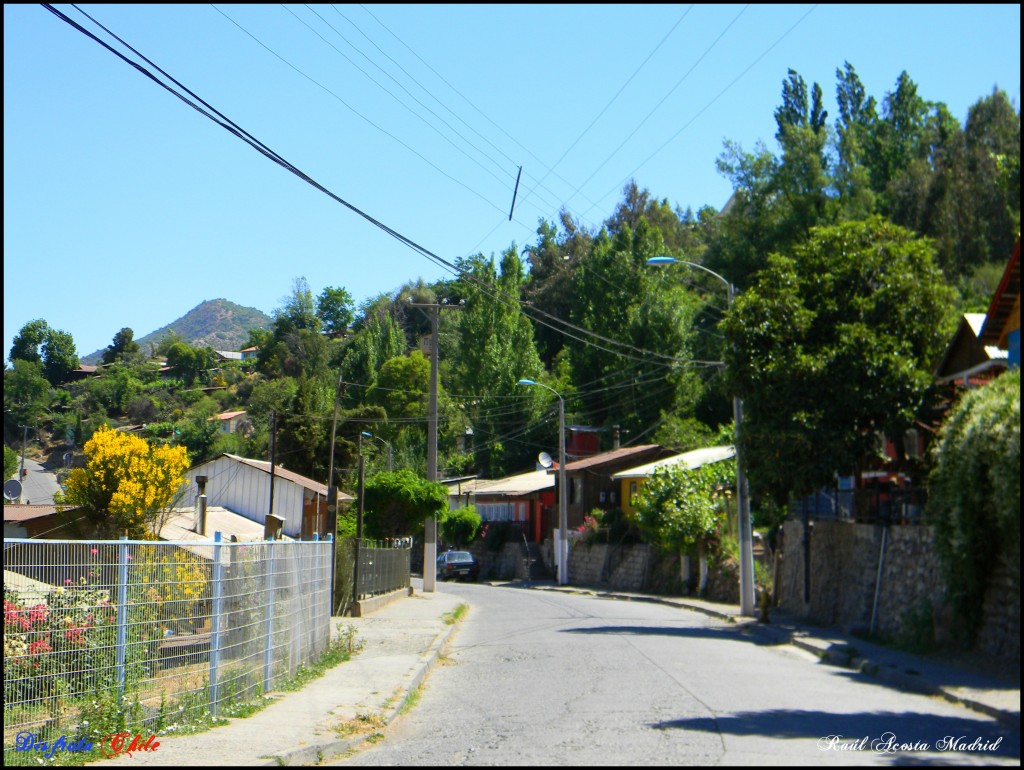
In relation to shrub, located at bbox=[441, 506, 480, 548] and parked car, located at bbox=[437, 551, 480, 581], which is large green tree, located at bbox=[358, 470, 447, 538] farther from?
shrub, located at bbox=[441, 506, 480, 548]

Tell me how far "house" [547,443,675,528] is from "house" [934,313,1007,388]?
1205 inches

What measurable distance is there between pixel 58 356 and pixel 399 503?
40.9 feet

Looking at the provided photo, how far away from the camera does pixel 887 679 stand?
14.4 meters

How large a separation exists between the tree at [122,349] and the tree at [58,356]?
116ft

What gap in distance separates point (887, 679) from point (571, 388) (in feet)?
183

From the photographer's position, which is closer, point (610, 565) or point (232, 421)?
point (610, 565)

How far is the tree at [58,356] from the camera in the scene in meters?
27.8

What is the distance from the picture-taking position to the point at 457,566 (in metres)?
55.3

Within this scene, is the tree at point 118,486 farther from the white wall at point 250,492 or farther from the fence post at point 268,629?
the white wall at point 250,492

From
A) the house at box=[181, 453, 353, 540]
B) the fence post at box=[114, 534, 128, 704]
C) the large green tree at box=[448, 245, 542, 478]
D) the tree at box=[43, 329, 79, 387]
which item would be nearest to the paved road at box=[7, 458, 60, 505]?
the tree at box=[43, 329, 79, 387]

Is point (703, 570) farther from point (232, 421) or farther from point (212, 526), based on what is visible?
point (232, 421)

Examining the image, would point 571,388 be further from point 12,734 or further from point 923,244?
point 12,734

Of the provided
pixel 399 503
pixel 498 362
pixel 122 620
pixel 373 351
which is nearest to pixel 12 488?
pixel 399 503

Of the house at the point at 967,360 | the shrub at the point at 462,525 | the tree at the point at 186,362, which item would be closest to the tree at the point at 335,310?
the tree at the point at 186,362
